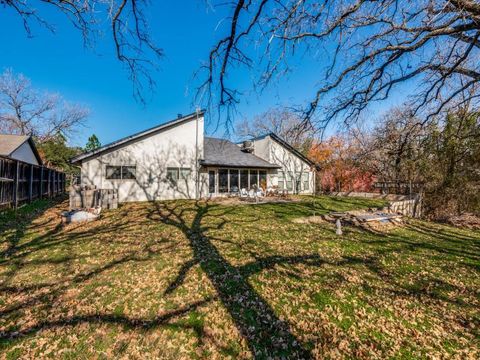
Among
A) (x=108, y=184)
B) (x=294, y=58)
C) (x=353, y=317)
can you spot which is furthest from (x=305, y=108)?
(x=108, y=184)

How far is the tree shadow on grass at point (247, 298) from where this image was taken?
2799mm

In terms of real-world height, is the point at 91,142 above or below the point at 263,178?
above

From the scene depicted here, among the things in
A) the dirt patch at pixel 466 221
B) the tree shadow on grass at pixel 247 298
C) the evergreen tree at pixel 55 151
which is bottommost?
the dirt patch at pixel 466 221

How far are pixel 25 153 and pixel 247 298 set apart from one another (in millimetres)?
22962

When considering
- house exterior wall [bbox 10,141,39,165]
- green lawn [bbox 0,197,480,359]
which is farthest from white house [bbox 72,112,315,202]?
house exterior wall [bbox 10,141,39,165]

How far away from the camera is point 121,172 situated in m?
14.0

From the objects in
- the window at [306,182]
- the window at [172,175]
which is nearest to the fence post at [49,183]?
the window at [172,175]

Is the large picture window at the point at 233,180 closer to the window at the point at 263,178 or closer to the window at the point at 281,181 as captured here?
the window at the point at 263,178

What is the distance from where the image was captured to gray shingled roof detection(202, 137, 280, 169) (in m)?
16.6

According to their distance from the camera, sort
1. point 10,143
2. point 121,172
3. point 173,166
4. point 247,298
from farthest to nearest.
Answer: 1. point 10,143
2. point 173,166
3. point 121,172
4. point 247,298

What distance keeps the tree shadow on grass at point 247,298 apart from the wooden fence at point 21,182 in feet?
30.5

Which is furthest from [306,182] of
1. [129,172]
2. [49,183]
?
[49,183]

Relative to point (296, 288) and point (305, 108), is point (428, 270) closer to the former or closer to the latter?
point (296, 288)

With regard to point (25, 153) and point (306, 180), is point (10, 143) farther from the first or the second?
point (306, 180)
